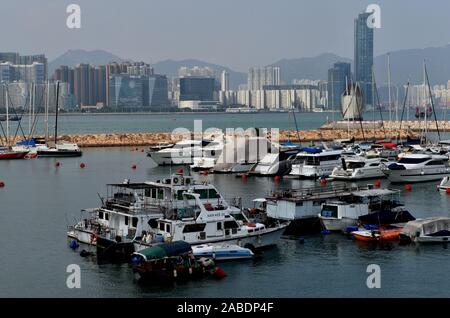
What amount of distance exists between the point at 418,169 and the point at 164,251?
24.3 meters

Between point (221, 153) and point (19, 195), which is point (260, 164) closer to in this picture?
point (221, 153)

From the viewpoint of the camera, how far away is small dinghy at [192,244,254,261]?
22.8 meters

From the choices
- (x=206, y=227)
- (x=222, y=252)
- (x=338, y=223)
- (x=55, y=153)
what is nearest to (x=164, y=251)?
(x=222, y=252)

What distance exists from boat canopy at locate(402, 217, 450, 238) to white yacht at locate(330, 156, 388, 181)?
17.8 metres

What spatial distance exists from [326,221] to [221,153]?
80.5 feet

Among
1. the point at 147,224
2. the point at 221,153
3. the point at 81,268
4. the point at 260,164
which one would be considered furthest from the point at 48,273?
the point at 221,153

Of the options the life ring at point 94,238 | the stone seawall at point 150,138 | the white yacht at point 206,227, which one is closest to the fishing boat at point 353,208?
the white yacht at point 206,227

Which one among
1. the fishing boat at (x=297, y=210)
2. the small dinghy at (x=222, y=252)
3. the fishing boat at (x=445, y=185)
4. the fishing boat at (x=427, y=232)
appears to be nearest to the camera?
the small dinghy at (x=222, y=252)

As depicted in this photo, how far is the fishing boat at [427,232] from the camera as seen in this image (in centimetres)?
2556

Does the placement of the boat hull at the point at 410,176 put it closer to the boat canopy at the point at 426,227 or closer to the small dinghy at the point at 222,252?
the boat canopy at the point at 426,227

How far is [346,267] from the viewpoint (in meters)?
23.0

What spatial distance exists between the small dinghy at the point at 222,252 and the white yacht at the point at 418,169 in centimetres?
2051

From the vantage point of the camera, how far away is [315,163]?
4594 cm
